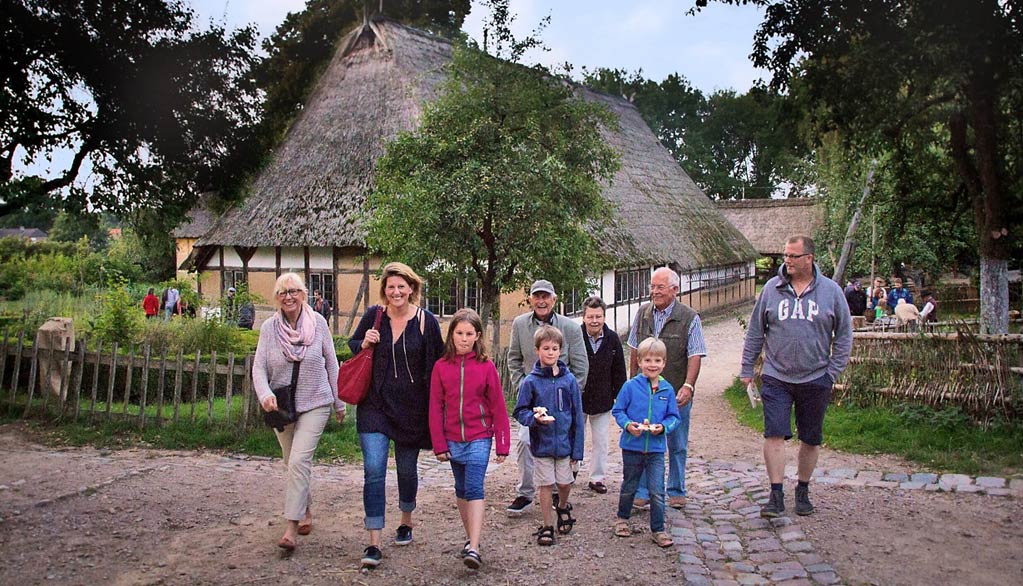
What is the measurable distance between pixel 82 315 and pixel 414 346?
11388 millimetres

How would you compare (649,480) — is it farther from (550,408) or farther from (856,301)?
(856,301)

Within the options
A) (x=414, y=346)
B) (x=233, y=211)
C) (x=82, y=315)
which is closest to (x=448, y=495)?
(x=414, y=346)

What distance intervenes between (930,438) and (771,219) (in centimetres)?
3430

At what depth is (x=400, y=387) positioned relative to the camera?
4328 millimetres

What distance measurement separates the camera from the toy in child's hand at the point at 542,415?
4.62 m

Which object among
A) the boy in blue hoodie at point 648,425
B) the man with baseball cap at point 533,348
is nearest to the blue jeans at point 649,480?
the boy in blue hoodie at point 648,425

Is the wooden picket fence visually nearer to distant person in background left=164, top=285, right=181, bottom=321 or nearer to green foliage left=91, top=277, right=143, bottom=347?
green foliage left=91, top=277, right=143, bottom=347

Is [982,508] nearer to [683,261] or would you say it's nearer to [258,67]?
[258,67]

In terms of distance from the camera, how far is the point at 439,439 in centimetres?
421

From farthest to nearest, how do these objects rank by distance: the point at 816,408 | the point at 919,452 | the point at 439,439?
the point at 919,452 → the point at 816,408 → the point at 439,439

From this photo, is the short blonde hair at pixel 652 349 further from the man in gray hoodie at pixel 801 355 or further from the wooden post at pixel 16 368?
the wooden post at pixel 16 368

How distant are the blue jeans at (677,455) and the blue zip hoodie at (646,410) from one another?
51cm

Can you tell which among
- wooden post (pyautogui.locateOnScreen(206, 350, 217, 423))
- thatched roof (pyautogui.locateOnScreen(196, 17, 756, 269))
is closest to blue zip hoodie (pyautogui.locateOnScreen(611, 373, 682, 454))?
wooden post (pyautogui.locateOnScreen(206, 350, 217, 423))

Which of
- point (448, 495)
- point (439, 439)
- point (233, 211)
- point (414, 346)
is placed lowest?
point (448, 495)
